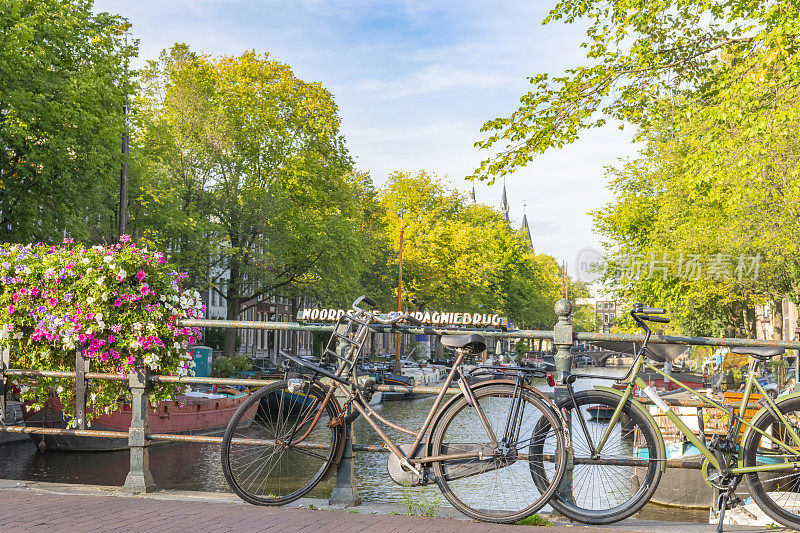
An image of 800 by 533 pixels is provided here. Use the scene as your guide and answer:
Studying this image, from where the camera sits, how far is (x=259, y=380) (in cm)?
539

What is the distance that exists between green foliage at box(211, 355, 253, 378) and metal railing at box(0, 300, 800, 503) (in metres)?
22.9

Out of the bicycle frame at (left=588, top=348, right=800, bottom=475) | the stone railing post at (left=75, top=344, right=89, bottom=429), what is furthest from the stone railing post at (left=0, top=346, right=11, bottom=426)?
the bicycle frame at (left=588, top=348, right=800, bottom=475)

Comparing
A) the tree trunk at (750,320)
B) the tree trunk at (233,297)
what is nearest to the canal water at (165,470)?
the tree trunk at (233,297)

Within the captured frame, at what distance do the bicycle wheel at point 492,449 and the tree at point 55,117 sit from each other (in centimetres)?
1749

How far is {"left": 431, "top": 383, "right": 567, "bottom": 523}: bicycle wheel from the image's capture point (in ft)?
14.7

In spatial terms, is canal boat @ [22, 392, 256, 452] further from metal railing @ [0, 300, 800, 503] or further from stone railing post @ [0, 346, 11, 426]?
metal railing @ [0, 300, 800, 503]

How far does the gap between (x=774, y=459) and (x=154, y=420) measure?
18.0 meters

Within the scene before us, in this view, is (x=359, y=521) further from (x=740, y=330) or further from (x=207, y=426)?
(x=740, y=330)

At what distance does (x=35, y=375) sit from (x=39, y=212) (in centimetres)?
1667

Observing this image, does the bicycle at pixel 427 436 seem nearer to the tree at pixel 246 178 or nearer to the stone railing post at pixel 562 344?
the stone railing post at pixel 562 344

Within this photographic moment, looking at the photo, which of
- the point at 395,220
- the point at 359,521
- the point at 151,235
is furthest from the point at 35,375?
the point at 395,220

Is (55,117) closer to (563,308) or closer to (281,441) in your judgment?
(281,441)

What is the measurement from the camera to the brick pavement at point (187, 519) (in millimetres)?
4348

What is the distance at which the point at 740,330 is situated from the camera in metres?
36.7
